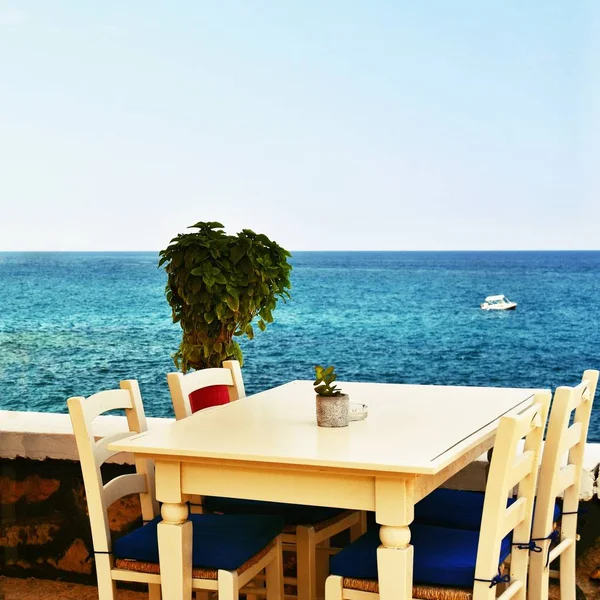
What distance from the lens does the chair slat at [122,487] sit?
2465mm

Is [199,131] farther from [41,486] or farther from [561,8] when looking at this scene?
[41,486]

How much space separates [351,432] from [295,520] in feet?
1.82

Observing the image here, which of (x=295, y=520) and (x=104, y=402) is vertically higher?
(x=104, y=402)

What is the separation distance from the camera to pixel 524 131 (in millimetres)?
52594

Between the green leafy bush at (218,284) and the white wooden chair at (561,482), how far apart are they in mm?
1403

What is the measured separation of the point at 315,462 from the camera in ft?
6.61

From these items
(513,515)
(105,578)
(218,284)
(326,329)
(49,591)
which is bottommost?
(326,329)

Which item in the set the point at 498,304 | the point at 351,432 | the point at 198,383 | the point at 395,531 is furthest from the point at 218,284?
the point at 498,304

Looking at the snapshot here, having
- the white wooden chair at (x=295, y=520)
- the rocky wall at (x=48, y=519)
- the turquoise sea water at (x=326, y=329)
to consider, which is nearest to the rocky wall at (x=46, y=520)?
the rocky wall at (x=48, y=519)

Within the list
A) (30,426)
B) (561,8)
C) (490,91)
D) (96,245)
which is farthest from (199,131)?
(30,426)

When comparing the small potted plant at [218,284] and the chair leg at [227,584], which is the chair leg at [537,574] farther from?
the small potted plant at [218,284]

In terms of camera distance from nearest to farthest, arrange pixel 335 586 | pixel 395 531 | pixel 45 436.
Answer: pixel 395 531 < pixel 335 586 < pixel 45 436

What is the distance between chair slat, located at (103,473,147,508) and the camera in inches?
97.0

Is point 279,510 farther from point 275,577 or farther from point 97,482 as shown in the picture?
point 97,482
